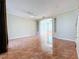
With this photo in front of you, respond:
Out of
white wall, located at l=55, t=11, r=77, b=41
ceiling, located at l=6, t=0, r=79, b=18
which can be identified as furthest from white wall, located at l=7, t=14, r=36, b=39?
white wall, located at l=55, t=11, r=77, b=41

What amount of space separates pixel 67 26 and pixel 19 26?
464cm

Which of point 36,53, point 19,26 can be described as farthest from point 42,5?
point 19,26

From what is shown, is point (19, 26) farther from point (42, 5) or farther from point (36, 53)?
point (36, 53)

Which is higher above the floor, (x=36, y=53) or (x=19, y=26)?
(x=19, y=26)

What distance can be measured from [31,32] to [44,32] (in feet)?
7.76

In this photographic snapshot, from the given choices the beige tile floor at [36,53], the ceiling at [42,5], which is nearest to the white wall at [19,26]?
the ceiling at [42,5]

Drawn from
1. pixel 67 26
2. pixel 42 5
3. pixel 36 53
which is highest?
pixel 42 5

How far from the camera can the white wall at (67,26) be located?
7.07 metres

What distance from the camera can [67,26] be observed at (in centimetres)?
768

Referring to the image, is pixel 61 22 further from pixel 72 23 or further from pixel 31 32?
pixel 31 32

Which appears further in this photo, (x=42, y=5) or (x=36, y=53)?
(x=42, y=5)

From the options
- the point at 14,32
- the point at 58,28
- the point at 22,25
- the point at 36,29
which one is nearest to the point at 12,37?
the point at 14,32

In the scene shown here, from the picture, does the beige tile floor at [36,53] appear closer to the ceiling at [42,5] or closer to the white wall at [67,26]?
the ceiling at [42,5]

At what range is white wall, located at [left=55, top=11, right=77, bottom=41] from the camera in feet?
23.2
